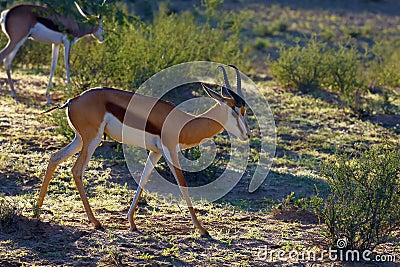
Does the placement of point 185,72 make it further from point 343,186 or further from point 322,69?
point 343,186

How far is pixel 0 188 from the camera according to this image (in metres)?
6.75

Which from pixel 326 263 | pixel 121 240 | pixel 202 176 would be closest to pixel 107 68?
pixel 202 176

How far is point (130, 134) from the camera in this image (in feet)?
18.6

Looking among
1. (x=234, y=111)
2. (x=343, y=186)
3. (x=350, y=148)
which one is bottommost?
(x=350, y=148)

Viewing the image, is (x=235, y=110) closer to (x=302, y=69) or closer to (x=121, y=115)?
(x=121, y=115)

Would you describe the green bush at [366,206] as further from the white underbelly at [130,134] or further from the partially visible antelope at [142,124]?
the white underbelly at [130,134]

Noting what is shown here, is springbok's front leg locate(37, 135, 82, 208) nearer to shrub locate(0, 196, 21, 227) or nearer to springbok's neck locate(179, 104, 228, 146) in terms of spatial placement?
shrub locate(0, 196, 21, 227)

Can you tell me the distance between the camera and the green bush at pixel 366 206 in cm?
542

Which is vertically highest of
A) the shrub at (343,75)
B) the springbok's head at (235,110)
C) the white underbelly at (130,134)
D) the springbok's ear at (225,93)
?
the springbok's ear at (225,93)

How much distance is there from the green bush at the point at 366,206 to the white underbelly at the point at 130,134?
4.73 feet

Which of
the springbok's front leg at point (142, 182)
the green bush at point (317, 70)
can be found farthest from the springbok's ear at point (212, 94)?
the green bush at point (317, 70)

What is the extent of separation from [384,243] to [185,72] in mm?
6246

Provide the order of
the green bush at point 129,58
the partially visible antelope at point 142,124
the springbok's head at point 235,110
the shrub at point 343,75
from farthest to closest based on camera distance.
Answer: the shrub at point 343,75
the green bush at point 129,58
the springbok's head at point 235,110
the partially visible antelope at point 142,124

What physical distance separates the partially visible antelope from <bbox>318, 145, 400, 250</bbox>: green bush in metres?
0.95
